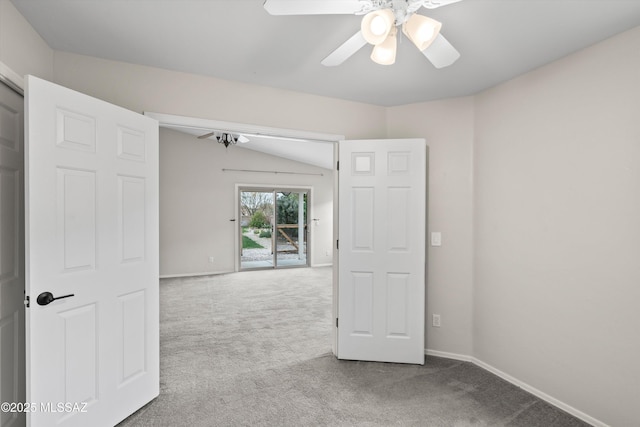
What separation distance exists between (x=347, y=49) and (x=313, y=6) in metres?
0.34

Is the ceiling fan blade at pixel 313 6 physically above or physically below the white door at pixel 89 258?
above

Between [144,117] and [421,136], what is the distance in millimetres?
2379

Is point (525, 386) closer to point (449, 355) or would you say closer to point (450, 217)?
point (449, 355)

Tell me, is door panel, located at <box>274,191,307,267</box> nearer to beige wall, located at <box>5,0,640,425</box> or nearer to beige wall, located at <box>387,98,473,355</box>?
beige wall, located at <box>5,0,640,425</box>

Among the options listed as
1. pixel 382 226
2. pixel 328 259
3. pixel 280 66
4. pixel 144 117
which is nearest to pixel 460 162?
pixel 382 226

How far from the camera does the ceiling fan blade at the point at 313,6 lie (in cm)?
121

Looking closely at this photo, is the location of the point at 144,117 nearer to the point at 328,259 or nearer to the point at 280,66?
the point at 280,66

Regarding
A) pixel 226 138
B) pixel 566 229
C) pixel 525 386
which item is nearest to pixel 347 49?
pixel 566 229

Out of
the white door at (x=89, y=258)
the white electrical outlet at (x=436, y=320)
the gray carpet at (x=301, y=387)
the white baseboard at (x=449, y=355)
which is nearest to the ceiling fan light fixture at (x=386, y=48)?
the white door at (x=89, y=258)

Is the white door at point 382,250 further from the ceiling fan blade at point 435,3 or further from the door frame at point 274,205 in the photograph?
the door frame at point 274,205

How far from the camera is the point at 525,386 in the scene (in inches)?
96.7

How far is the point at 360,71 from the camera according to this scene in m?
2.46

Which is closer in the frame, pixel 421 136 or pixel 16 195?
pixel 16 195

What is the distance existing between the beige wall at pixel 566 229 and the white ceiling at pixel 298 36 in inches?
10.7
